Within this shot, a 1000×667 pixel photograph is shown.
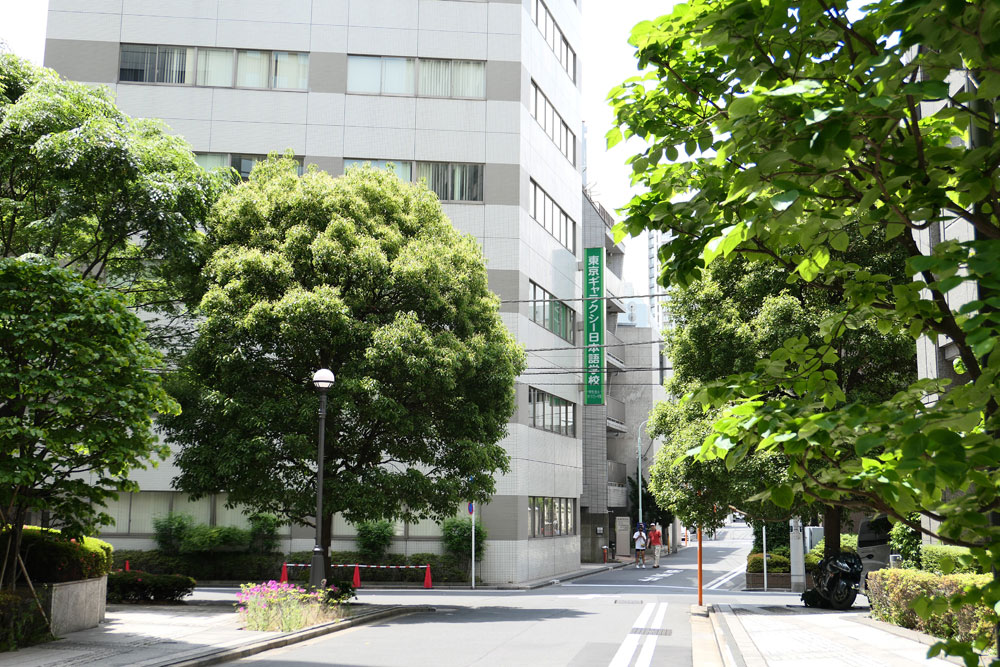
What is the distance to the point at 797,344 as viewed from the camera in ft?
14.1

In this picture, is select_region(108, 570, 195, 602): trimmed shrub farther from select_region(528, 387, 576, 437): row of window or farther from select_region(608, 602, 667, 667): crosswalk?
select_region(528, 387, 576, 437): row of window

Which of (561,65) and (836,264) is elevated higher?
(561,65)

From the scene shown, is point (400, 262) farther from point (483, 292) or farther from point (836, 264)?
point (836, 264)

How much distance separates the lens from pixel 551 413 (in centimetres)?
3916

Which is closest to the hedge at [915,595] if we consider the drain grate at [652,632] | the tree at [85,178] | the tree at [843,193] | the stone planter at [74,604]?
the drain grate at [652,632]

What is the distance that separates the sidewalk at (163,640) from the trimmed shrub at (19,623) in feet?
0.74

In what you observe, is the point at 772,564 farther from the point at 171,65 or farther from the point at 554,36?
the point at 171,65

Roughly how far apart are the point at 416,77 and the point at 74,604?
85.6 ft

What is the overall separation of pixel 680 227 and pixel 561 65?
133 feet

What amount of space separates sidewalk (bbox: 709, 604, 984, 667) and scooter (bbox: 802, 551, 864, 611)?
1.77 ft

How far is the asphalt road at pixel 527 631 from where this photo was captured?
44.5 feet

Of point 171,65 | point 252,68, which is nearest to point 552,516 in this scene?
A: point 252,68

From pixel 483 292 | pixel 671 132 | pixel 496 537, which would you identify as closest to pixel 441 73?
pixel 483 292

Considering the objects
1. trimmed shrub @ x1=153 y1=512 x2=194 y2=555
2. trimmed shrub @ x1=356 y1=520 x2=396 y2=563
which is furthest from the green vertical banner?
trimmed shrub @ x1=153 y1=512 x2=194 y2=555
